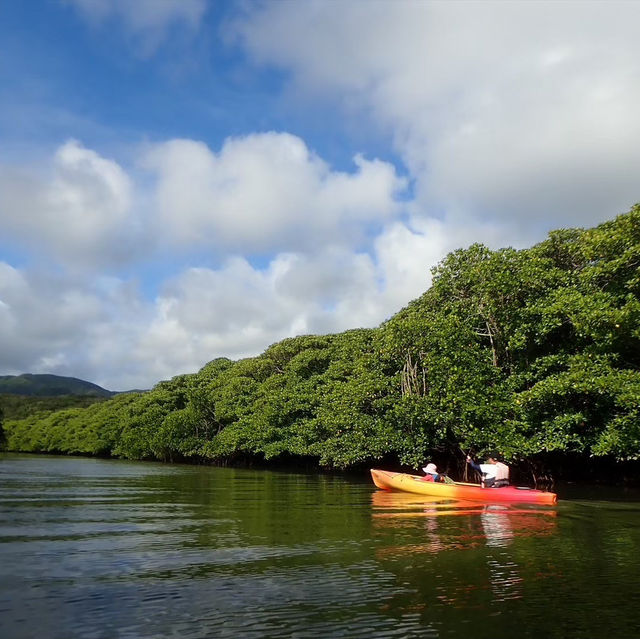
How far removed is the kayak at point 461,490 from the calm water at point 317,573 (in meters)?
0.79

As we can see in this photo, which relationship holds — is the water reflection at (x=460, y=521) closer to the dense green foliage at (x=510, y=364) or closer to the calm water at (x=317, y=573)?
the calm water at (x=317, y=573)

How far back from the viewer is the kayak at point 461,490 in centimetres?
1967

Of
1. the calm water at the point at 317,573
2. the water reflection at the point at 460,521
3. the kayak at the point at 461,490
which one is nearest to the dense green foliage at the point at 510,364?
the kayak at the point at 461,490

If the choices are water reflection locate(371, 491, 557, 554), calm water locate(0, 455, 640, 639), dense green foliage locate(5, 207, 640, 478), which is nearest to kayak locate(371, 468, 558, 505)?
water reflection locate(371, 491, 557, 554)

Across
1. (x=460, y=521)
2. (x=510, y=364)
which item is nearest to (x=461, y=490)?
(x=460, y=521)

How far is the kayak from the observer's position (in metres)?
19.7

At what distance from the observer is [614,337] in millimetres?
21922

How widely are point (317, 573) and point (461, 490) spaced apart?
43.2 feet

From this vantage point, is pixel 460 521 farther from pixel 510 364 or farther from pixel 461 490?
pixel 510 364

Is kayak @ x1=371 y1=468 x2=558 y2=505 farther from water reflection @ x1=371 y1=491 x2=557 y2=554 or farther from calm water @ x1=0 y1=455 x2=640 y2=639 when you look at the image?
calm water @ x1=0 y1=455 x2=640 y2=639

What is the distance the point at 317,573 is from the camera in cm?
1007

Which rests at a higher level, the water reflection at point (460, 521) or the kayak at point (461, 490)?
the kayak at point (461, 490)

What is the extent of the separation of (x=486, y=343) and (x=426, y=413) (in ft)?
16.4

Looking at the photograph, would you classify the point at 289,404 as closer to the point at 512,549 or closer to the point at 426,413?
the point at 426,413
